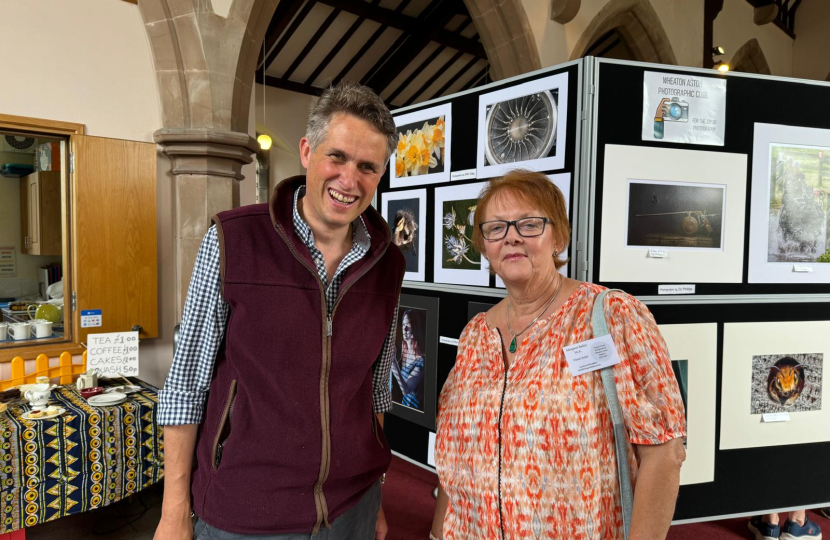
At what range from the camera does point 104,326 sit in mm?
3213

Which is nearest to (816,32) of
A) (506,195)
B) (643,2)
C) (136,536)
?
(643,2)

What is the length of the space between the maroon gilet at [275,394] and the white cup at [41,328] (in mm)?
2612

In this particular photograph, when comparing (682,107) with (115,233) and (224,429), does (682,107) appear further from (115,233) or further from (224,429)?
(115,233)

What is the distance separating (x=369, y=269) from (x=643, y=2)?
780cm

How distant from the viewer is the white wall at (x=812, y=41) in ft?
39.7

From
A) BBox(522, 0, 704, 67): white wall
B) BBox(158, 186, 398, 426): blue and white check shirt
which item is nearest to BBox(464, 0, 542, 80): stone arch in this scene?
BBox(522, 0, 704, 67): white wall

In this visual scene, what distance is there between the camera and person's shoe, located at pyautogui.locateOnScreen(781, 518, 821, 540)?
8.52 feet

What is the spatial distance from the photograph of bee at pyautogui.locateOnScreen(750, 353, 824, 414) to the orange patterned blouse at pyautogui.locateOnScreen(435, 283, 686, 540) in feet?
3.47

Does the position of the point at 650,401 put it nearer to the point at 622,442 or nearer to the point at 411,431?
the point at 622,442

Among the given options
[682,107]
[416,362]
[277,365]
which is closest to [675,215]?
[682,107]

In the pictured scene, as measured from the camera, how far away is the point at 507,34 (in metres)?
5.83

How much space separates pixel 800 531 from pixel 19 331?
4.42 m

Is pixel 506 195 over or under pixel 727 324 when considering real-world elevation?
over

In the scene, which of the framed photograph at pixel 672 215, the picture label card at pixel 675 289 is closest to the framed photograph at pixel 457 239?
the framed photograph at pixel 672 215
